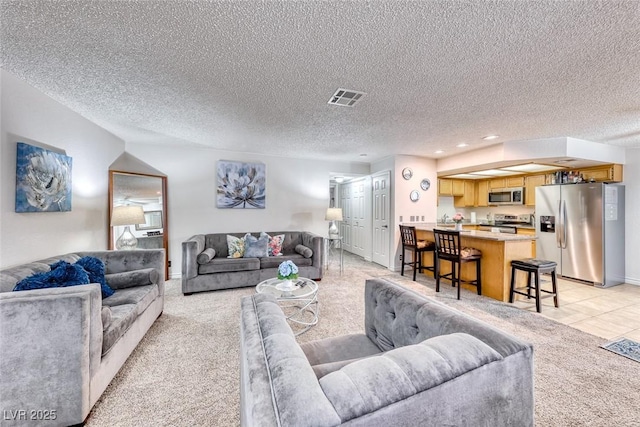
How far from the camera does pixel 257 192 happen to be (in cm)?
497

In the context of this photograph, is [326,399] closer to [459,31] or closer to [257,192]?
[459,31]

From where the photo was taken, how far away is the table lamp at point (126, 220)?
128 inches

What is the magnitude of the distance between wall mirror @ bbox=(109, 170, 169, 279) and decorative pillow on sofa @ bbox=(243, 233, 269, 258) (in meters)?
1.28

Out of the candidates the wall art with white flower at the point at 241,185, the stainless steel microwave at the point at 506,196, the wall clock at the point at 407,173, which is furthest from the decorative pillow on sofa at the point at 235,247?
the stainless steel microwave at the point at 506,196

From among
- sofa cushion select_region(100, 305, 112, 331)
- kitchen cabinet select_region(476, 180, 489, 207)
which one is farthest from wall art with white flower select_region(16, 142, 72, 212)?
kitchen cabinet select_region(476, 180, 489, 207)

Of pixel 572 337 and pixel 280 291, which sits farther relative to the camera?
pixel 280 291

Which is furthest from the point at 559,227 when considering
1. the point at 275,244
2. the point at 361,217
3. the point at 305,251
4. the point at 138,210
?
the point at 138,210

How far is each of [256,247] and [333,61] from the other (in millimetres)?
3121

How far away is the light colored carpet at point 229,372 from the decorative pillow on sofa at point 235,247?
1.07 meters

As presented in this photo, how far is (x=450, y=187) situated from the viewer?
6152mm

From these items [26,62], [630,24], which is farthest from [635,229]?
[26,62]

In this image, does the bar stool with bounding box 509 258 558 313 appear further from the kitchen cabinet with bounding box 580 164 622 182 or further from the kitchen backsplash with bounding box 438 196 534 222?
the kitchen backsplash with bounding box 438 196 534 222

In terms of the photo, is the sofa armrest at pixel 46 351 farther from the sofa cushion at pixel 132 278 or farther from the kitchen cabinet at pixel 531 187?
the kitchen cabinet at pixel 531 187

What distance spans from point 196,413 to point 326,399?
144 cm
